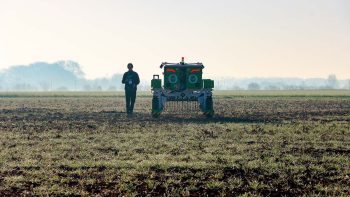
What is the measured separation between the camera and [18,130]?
56.4ft

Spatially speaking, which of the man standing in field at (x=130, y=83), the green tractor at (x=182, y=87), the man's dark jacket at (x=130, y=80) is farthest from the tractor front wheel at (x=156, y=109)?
the man's dark jacket at (x=130, y=80)

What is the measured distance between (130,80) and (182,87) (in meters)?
2.96

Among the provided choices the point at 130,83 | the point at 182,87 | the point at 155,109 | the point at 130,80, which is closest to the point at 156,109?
the point at 155,109

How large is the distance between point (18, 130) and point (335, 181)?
1224 cm

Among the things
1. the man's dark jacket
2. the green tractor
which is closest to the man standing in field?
the man's dark jacket

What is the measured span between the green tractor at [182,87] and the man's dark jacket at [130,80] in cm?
159

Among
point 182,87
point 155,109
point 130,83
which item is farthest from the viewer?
point 130,83

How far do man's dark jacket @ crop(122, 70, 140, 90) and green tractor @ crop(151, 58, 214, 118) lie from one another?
5.23 ft

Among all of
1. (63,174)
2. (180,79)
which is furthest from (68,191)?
(180,79)

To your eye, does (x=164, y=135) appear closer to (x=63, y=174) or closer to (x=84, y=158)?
(x=84, y=158)

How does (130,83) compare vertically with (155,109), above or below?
above

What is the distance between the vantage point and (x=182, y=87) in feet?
79.7

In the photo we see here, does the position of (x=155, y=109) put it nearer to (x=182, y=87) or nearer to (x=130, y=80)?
(x=182, y=87)

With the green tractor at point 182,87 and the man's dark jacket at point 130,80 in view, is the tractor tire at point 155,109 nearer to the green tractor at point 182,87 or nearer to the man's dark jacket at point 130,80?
the green tractor at point 182,87
